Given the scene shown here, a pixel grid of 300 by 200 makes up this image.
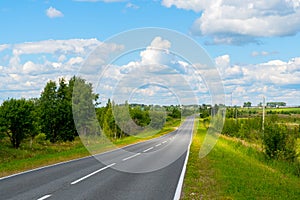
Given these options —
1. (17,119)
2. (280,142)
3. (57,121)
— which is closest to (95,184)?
(280,142)

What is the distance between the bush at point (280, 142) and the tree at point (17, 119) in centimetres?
3174

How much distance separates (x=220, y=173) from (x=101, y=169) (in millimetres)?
4987

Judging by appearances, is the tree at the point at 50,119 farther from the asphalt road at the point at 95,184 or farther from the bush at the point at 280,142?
the asphalt road at the point at 95,184

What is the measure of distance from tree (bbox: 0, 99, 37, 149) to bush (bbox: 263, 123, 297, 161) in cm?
3174

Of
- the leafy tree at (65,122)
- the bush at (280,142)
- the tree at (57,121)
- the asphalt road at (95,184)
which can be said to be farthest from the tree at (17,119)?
the asphalt road at (95,184)

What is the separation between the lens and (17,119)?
4584cm

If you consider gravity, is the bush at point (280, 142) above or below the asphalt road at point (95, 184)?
above

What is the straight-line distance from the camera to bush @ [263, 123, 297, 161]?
75.4 feet

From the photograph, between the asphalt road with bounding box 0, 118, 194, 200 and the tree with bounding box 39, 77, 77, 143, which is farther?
the tree with bounding box 39, 77, 77, 143

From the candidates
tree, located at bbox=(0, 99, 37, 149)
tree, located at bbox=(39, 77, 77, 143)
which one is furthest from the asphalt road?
tree, located at bbox=(39, 77, 77, 143)

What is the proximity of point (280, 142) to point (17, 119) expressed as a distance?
3300 centimetres

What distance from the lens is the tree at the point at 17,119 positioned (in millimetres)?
45125

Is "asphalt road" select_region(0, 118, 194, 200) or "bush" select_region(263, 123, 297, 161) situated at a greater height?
"bush" select_region(263, 123, 297, 161)

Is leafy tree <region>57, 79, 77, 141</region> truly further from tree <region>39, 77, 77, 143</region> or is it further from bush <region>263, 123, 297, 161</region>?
bush <region>263, 123, 297, 161</region>
